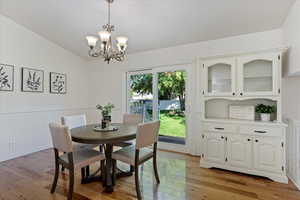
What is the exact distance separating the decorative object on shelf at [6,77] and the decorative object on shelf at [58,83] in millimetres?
821

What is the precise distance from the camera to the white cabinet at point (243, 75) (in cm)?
261

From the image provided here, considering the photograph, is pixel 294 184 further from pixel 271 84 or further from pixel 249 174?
pixel 271 84

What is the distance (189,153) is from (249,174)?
123cm

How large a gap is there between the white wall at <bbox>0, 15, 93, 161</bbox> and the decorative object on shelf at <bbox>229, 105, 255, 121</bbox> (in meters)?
3.92

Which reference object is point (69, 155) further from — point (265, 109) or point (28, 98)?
point (265, 109)

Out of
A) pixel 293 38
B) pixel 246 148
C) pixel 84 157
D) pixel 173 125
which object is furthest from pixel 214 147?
pixel 84 157

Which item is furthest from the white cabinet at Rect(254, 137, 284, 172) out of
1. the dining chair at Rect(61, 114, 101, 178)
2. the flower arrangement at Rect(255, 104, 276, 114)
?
the dining chair at Rect(61, 114, 101, 178)

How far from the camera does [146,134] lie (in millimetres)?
2201

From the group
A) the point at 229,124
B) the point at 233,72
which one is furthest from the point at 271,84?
the point at 229,124

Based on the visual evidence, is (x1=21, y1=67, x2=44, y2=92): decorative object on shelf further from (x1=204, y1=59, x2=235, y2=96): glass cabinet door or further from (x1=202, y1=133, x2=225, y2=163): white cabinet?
(x1=202, y1=133, x2=225, y2=163): white cabinet

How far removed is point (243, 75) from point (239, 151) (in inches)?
47.8

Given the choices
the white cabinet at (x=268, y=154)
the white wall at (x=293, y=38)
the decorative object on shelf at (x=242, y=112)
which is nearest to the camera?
the white wall at (x=293, y=38)

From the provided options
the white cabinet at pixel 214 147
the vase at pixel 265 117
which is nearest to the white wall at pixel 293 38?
the vase at pixel 265 117

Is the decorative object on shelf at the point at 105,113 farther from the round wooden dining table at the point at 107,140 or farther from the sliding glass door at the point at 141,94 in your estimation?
the sliding glass door at the point at 141,94
